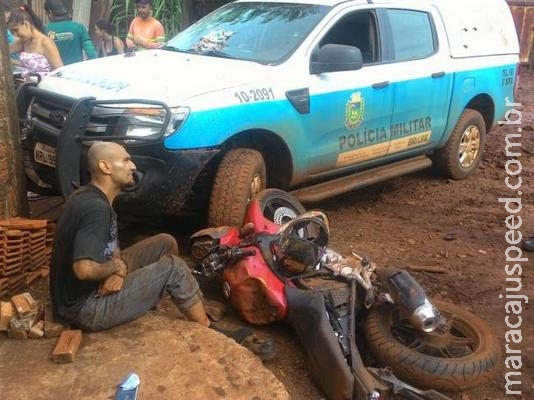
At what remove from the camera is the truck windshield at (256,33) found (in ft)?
16.1

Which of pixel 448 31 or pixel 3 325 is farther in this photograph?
pixel 448 31

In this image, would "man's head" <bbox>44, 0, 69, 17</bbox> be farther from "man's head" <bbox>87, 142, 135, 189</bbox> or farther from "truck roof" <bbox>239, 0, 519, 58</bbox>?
"man's head" <bbox>87, 142, 135, 189</bbox>

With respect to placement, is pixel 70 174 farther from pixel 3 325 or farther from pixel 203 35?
pixel 203 35

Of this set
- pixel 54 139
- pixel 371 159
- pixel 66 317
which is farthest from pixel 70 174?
pixel 371 159

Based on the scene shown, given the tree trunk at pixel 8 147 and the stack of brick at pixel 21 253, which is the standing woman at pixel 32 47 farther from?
the stack of brick at pixel 21 253

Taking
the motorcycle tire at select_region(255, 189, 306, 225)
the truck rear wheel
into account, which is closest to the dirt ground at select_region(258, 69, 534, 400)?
the motorcycle tire at select_region(255, 189, 306, 225)

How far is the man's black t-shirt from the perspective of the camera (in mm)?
3016

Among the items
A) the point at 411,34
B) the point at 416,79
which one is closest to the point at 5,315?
the point at 416,79

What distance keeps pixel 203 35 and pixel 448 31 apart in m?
2.53

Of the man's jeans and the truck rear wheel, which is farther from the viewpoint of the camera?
the truck rear wheel

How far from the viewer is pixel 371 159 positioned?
5590 mm

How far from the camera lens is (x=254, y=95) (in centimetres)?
440

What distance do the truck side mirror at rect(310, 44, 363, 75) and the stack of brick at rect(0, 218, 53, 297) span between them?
7.65 ft

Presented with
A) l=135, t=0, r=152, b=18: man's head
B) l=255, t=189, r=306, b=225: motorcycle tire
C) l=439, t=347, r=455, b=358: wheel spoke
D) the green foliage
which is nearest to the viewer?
l=439, t=347, r=455, b=358: wheel spoke
